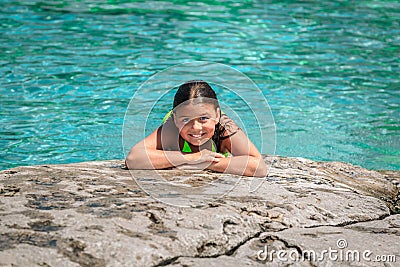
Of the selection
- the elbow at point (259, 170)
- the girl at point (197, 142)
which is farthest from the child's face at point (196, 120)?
the elbow at point (259, 170)

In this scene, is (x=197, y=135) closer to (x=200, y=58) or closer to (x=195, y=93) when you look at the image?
(x=195, y=93)

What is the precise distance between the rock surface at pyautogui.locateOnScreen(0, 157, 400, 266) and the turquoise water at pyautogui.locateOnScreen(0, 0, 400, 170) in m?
2.13

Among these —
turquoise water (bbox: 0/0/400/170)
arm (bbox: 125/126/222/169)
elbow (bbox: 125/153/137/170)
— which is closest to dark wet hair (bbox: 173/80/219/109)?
arm (bbox: 125/126/222/169)

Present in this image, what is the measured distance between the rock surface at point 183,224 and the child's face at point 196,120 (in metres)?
0.25

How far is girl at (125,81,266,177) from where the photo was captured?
379 cm

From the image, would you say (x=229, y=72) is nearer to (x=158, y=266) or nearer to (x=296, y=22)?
(x=296, y=22)

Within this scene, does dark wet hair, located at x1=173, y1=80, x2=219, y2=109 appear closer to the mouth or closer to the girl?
the girl


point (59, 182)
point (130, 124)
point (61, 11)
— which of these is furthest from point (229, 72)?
point (59, 182)

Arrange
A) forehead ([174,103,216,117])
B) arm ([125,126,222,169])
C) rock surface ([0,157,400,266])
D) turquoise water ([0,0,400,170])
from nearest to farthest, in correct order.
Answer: rock surface ([0,157,400,266]) → forehead ([174,103,216,117]) → arm ([125,126,222,169]) → turquoise water ([0,0,400,170])

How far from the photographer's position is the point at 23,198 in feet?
10.2

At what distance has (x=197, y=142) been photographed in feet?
12.9

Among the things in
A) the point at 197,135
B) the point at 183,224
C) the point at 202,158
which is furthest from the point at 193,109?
the point at 183,224

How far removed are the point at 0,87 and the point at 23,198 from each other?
4.37m

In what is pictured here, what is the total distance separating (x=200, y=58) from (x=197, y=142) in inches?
187
